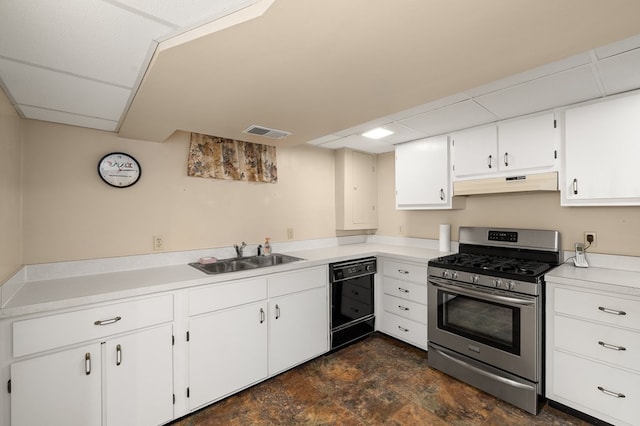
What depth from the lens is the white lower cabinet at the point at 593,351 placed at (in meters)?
1.73

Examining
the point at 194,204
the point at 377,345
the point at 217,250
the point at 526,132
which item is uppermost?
the point at 526,132

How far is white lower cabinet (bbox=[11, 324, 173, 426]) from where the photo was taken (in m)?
1.47

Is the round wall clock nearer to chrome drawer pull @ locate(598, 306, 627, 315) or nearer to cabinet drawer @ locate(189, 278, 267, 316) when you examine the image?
cabinet drawer @ locate(189, 278, 267, 316)

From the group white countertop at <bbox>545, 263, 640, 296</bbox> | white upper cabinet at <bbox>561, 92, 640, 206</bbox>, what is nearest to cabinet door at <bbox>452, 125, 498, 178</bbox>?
white upper cabinet at <bbox>561, 92, 640, 206</bbox>

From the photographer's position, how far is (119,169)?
2.22m

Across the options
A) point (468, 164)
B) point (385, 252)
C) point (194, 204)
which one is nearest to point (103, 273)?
point (194, 204)

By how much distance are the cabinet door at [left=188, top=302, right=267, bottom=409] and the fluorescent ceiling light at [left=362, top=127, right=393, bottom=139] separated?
1920 mm

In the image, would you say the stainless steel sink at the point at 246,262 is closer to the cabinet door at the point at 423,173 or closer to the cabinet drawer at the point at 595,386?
the cabinet door at the point at 423,173

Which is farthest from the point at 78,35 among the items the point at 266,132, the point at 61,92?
the point at 266,132

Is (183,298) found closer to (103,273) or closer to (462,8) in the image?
(103,273)

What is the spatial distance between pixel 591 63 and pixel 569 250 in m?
1.53

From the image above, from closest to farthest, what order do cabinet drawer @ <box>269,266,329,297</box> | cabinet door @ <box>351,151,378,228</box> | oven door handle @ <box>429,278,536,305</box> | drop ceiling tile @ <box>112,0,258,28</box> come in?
drop ceiling tile @ <box>112,0,258,28</box> < oven door handle @ <box>429,278,536,305</box> < cabinet drawer @ <box>269,266,329,297</box> < cabinet door @ <box>351,151,378,228</box>

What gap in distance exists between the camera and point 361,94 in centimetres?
162

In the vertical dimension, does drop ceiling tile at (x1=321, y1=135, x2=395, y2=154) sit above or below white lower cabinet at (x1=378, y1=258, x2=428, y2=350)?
above
